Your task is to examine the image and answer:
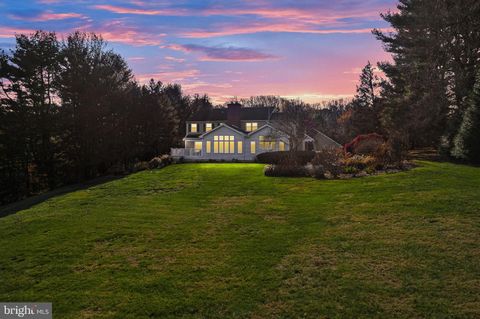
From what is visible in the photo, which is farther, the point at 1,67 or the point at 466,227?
the point at 1,67

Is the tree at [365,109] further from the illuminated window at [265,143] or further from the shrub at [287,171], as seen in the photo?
the shrub at [287,171]

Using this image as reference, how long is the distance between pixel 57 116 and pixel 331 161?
90.9ft

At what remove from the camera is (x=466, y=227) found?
444 inches

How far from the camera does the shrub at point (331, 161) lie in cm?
2452

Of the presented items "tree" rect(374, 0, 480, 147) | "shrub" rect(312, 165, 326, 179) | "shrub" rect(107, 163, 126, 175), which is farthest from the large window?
"shrub" rect(312, 165, 326, 179)

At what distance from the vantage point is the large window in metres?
44.2

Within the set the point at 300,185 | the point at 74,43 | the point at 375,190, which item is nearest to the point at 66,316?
the point at 375,190

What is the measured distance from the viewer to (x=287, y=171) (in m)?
26.2

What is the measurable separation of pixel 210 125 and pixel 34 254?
44.1 meters

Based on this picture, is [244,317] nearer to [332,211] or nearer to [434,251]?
[434,251]

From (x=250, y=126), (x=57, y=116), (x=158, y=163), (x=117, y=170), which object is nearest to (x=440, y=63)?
(x=250, y=126)

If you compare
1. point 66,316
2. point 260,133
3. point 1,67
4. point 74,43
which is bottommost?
point 66,316

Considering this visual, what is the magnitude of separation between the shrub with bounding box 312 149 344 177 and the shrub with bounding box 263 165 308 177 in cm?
144

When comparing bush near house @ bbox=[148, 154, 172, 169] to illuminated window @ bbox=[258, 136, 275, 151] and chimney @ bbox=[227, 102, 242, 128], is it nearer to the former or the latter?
illuminated window @ bbox=[258, 136, 275, 151]
